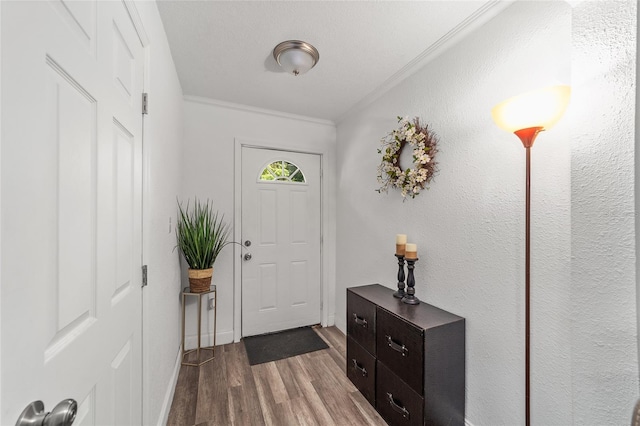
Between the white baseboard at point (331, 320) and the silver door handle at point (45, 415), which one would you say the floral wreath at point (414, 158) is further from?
the silver door handle at point (45, 415)

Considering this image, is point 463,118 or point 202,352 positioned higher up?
point 463,118

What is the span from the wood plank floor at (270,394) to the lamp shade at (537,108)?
187 cm

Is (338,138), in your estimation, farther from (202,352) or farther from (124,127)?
(202,352)

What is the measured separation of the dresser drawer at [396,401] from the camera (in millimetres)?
1472

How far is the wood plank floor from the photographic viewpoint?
66.2 inches

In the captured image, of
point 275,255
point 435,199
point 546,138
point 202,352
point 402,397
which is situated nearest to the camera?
point 546,138

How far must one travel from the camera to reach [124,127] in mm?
1019

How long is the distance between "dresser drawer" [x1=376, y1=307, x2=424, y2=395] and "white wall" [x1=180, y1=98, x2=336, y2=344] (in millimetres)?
1575

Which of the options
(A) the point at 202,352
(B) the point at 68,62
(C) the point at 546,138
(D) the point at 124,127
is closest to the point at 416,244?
(C) the point at 546,138

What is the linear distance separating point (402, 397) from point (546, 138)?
1.59 metres

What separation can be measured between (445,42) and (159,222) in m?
2.09

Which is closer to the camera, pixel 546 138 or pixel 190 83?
pixel 546 138

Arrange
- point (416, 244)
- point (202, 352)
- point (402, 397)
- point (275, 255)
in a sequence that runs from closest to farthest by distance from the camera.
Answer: point (402, 397) < point (416, 244) < point (202, 352) < point (275, 255)

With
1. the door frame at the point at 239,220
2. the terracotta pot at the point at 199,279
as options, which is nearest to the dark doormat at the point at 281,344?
the door frame at the point at 239,220
